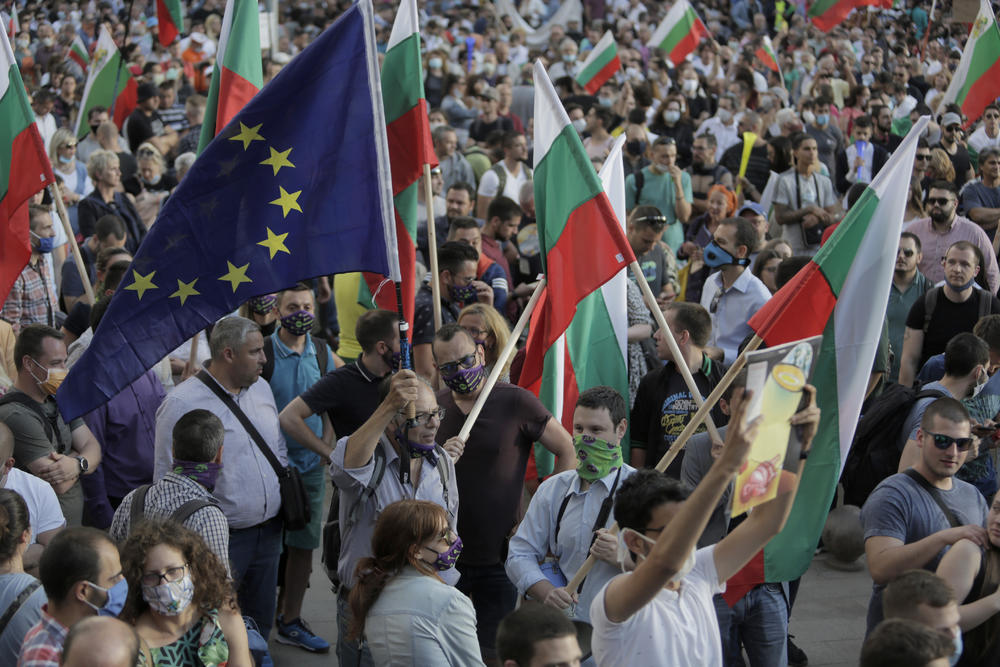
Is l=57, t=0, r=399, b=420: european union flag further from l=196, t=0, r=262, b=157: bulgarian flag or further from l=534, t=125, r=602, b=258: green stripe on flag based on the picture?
l=196, t=0, r=262, b=157: bulgarian flag

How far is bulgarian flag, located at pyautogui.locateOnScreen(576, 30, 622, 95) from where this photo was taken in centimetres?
1664

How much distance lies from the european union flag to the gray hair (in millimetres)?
740

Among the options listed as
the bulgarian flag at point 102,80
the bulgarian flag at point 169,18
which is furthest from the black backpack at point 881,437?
the bulgarian flag at point 169,18

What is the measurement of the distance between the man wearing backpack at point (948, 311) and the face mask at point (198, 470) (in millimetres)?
4908

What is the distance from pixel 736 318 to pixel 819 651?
2.19 m

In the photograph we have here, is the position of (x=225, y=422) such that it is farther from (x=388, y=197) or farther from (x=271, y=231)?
(x=388, y=197)

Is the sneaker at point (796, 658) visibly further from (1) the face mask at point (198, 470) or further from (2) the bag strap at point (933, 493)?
(1) the face mask at point (198, 470)

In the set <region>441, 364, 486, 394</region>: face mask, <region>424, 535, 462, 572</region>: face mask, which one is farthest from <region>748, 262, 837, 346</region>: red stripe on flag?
<region>424, 535, 462, 572</region>: face mask

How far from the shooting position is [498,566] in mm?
5902

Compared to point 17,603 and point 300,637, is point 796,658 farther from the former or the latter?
point 17,603

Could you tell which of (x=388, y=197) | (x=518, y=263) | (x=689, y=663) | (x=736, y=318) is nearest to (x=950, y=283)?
(x=736, y=318)

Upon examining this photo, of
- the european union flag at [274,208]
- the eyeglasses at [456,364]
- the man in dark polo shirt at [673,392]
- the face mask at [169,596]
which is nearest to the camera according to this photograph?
the face mask at [169,596]

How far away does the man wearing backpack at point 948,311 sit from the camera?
812 centimetres

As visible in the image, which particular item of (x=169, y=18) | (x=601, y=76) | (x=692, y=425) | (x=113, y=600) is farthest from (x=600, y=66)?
(x=113, y=600)
